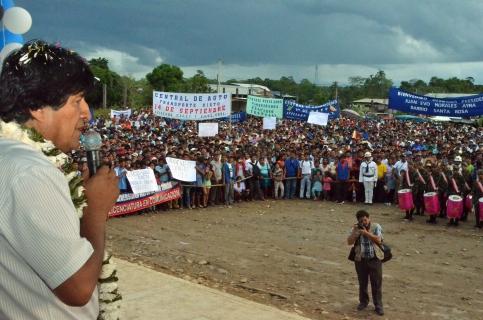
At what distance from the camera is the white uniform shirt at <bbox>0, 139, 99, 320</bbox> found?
1.22 m

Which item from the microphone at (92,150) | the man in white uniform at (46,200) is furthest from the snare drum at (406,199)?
the man in white uniform at (46,200)

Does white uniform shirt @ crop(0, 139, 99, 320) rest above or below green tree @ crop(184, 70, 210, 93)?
below

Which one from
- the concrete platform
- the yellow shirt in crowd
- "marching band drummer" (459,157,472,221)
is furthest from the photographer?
the yellow shirt in crowd

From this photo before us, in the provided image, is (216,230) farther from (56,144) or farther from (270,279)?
(56,144)

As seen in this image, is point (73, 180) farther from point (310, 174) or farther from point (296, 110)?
point (296, 110)

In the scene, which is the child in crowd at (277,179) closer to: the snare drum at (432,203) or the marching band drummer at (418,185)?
the marching band drummer at (418,185)

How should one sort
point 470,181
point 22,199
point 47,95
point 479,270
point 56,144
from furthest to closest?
point 470,181
point 479,270
point 56,144
point 47,95
point 22,199

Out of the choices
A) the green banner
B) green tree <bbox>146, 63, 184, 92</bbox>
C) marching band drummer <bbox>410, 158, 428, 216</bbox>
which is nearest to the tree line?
green tree <bbox>146, 63, 184, 92</bbox>

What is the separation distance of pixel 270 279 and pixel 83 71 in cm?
647

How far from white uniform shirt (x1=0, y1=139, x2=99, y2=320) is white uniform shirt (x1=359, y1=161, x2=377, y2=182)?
50.6 feet

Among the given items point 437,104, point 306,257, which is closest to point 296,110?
point 437,104

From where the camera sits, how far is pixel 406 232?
1203 cm

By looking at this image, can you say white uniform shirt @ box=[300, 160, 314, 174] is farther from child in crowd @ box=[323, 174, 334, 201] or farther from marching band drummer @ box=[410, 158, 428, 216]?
marching band drummer @ box=[410, 158, 428, 216]

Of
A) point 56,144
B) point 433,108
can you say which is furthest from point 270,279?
point 433,108
